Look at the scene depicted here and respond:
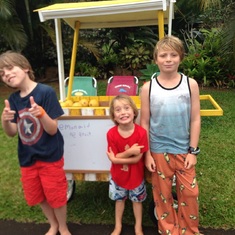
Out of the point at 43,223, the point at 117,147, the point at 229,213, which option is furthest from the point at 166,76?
the point at 43,223

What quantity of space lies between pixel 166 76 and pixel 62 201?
1263 millimetres

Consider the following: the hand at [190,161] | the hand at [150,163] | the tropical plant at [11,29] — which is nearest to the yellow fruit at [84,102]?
the hand at [150,163]

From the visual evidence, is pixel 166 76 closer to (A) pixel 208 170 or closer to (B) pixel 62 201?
(B) pixel 62 201

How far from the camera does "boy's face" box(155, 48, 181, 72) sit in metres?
2.29

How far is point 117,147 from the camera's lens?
250 cm

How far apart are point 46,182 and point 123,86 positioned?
Result: 2164 millimetres

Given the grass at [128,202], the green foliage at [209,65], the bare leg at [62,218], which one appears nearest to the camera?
the bare leg at [62,218]

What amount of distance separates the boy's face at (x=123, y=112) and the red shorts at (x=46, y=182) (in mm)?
562

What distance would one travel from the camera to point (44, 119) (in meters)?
2.23

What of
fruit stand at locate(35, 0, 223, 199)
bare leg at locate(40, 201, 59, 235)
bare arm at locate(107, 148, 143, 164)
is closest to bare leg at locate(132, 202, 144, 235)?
fruit stand at locate(35, 0, 223, 199)

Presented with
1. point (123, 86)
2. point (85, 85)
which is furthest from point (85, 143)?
point (85, 85)

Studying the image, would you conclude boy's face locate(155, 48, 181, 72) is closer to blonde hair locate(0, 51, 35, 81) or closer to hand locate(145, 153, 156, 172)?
hand locate(145, 153, 156, 172)

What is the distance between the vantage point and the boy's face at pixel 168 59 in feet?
7.52

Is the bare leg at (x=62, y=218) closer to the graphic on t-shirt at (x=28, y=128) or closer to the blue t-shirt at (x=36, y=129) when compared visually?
the blue t-shirt at (x=36, y=129)
